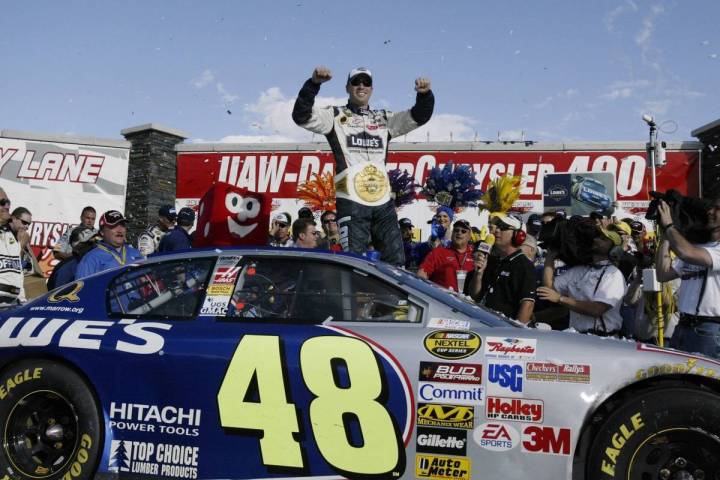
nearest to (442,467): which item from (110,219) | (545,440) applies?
(545,440)

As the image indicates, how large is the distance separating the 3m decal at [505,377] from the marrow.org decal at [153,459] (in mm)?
1478

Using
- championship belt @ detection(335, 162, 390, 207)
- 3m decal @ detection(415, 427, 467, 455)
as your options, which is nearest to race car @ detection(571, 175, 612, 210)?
championship belt @ detection(335, 162, 390, 207)

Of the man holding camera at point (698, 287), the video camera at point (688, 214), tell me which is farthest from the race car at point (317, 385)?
the video camera at point (688, 214)

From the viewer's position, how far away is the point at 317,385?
3164 millimetres

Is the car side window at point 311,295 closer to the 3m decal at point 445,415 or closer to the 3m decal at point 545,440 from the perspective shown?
the 3m decal at point 445,415

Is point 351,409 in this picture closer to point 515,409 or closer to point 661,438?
point 515,409

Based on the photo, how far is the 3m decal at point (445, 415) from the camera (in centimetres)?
303

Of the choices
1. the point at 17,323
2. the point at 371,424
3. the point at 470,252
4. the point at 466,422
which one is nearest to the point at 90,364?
the point at 17,323

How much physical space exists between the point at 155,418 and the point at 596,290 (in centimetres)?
314

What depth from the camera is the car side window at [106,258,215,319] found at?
3578 millimetres

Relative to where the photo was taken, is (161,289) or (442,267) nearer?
(161,289)

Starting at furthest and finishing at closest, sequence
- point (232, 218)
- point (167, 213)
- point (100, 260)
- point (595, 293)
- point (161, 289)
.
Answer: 1. point (167, 213)
2. point (232, 218)
3. point (100, 260)
4. point (595, 293)
5. point (161, 289)

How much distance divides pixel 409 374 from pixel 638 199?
37.9 feet

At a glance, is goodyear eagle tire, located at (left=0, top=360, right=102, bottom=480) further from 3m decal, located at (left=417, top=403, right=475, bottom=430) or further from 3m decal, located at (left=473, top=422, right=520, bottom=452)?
3m decal, located at (left=473, top=422, right=520, bottom=452)
